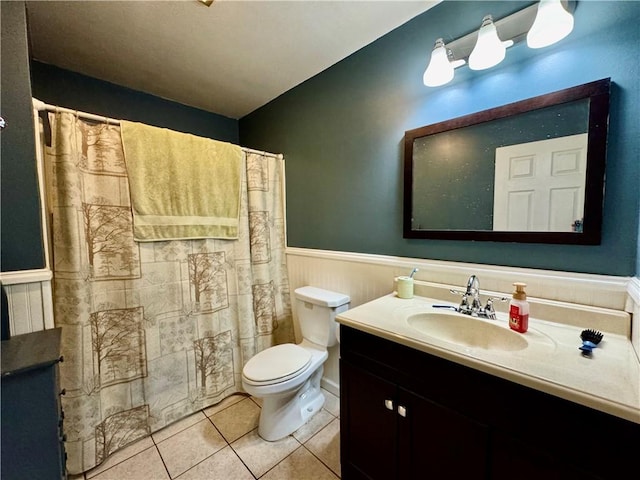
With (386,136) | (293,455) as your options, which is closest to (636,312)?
(386,136)

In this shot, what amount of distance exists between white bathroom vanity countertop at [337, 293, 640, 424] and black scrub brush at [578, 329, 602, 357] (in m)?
0.01

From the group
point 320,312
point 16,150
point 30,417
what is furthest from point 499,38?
point 30,417

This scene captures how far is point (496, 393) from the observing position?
0.73 m

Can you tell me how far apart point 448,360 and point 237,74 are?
2133 mm

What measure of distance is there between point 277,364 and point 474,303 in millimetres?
1074

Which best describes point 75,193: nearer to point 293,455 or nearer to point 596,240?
point 293,455

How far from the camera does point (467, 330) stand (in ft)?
3.59

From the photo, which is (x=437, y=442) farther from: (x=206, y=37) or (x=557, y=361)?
(x=206, y=37)

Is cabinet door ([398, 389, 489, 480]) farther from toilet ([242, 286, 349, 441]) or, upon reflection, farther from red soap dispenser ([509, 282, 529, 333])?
toilet ([242, 286, 349, 441])

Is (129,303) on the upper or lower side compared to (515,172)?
lower

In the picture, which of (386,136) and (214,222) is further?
(214,222)

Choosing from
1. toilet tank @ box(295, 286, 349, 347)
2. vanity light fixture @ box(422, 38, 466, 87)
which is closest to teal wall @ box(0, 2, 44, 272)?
toilet tank @ box(295, 286, 349, 347)

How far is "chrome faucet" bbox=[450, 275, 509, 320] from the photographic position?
3.52 ft

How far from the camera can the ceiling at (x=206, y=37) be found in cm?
129
